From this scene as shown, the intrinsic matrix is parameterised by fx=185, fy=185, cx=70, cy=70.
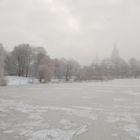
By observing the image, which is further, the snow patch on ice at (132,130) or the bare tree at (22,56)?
the bare tree at (22,56)

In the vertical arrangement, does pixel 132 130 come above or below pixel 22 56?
below

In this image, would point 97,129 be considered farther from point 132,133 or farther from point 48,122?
point 48,122

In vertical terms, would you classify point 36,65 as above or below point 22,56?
below

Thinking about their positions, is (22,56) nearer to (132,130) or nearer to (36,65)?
(36,65)

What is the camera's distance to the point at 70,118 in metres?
6.02

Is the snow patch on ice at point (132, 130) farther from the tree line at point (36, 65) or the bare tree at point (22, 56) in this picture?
the bare tree at point (22, 56)

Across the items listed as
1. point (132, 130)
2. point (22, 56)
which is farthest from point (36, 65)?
point (132, 130)

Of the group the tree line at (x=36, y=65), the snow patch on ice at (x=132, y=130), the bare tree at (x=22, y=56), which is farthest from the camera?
the bare tree at (x=22, y=56)

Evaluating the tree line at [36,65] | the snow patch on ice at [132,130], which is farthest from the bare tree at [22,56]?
the snow patch on ice at [132,130]

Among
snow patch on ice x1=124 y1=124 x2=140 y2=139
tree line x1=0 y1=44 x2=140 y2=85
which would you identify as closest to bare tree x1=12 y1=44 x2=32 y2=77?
tree line x1=0 y1=44 x2=140 y2=85

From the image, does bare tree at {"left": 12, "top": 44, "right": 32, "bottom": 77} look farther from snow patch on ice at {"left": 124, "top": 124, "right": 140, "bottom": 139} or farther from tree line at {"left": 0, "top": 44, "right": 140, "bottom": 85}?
snow patch on ice at {"left": 124, "top": 124, "right": 140, "bottom": 139}

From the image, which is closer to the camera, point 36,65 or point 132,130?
point 132,130

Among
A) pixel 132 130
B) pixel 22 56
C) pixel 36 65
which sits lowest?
pixel 132 130

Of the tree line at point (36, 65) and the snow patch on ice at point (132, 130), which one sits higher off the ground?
the tree line at point (36, 65)
